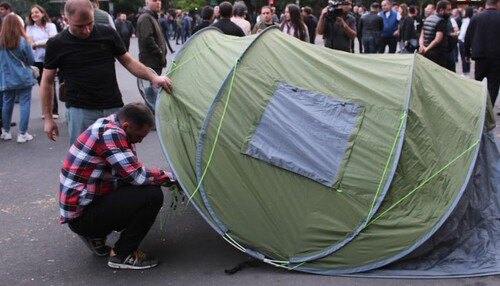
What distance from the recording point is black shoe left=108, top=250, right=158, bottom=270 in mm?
3928

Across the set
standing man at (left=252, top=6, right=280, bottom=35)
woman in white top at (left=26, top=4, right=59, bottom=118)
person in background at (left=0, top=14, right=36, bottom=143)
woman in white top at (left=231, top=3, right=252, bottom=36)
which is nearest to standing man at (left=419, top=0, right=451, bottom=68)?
standing man at (left=252, top=6, right=280, bottom=35)

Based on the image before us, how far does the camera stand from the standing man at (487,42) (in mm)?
8031

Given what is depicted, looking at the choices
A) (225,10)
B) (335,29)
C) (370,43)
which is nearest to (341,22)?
(335,29)

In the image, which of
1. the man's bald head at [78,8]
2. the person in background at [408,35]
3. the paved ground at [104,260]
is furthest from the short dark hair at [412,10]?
the man's bald head at [78,8]

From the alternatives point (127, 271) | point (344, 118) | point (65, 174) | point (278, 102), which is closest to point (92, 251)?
point (127, 271)

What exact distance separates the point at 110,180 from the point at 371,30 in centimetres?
1094

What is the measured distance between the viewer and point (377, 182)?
3.68 meters

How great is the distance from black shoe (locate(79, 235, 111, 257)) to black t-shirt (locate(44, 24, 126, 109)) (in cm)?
114

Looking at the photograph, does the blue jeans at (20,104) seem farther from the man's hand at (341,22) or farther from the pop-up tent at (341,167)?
the man's hand at (341,22)

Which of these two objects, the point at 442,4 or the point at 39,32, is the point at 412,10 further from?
the point at 39,32

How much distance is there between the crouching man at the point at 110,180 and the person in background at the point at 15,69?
456 centimetres

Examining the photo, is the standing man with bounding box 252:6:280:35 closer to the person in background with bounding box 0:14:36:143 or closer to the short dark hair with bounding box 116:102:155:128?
the person in background with bounding box 0:14:36:143

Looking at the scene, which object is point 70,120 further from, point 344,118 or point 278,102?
point 344,118

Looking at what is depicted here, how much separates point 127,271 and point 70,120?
1.44 metres
